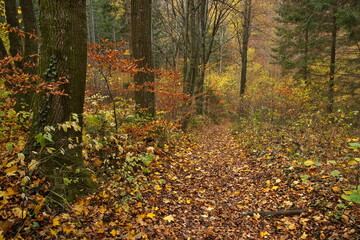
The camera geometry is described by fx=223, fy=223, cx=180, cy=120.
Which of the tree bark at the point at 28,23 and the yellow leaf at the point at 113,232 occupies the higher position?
the tree bark at the point at 28,23

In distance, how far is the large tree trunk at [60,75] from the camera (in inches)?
138

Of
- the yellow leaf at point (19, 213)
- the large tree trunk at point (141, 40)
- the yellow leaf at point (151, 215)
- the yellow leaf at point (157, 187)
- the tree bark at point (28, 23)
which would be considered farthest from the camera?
the large tree trunk at point (141, 40)

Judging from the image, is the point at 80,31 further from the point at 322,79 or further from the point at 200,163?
the point at 322,79

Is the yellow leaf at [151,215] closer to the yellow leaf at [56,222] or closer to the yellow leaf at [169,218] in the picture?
the yellow leaf at [169,218]

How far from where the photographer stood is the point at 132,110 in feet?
22.2

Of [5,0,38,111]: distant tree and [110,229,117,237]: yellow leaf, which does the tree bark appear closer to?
[5,0,38,111]: distant tree

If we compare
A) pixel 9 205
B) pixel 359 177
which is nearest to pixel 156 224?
pixel 9 205

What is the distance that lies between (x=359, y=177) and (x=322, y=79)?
1230cm

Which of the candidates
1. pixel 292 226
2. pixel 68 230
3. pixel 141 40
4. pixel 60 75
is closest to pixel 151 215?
pixel 68 230

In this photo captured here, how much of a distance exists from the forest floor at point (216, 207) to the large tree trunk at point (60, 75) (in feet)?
2.07

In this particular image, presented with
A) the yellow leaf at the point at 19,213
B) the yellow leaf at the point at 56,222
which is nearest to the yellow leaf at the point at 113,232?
the yellow leaf at the point at 56,222

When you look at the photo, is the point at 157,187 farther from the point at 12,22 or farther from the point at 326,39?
the point at 326,39

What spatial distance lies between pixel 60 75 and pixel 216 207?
3975 millimetres

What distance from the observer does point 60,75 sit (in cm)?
358
